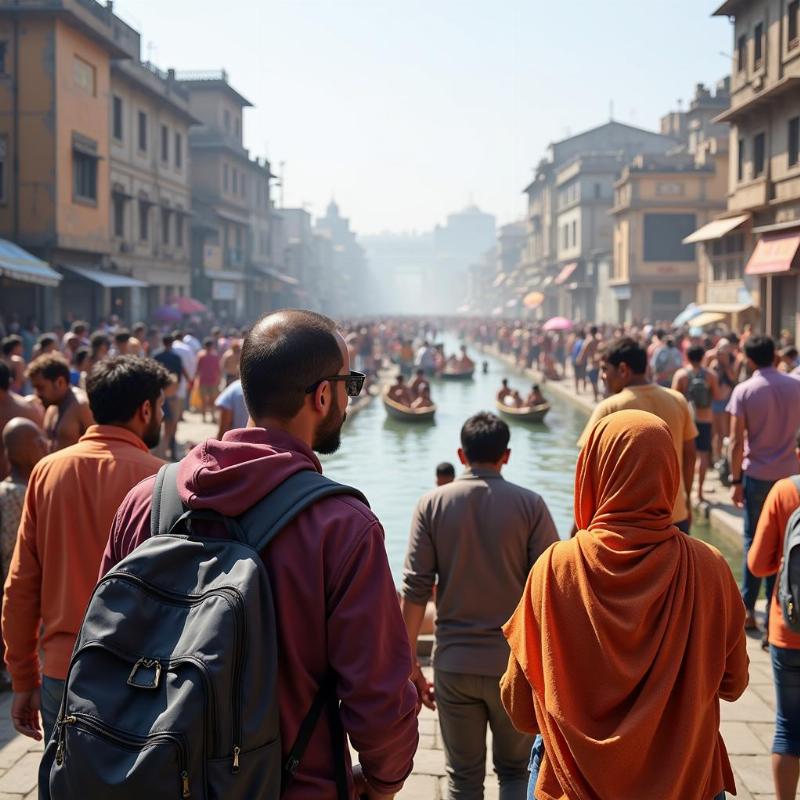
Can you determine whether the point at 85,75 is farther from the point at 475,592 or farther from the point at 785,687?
the point at 785,687

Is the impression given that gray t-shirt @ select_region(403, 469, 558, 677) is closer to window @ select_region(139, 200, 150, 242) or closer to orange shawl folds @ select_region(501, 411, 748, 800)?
orange shawl folds @ select_region(501, 411, 748, 800)

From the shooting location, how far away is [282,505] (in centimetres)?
215

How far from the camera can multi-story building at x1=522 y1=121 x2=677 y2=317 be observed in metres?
62.9

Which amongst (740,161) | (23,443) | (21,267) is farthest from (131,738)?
(740,161)

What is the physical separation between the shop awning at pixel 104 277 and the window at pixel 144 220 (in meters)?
4.33

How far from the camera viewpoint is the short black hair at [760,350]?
24.3 feet

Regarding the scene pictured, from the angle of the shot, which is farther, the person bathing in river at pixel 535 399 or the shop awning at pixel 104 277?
the shop awning at pixel 104 277

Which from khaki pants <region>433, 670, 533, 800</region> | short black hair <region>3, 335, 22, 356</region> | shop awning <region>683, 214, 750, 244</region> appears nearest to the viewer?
khaki pants <region>433, 670, 533, 800</region>

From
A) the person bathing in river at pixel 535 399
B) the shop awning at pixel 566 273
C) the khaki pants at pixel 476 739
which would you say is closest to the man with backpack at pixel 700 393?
the khaki pants at pixel 476 739

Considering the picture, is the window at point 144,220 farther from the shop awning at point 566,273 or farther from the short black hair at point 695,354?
the shop awning at point 566,273

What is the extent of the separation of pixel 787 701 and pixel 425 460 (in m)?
16.0

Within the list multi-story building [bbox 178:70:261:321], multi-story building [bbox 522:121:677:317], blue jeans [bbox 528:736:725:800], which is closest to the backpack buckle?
blue jeans [bbox 528:736:725:800]

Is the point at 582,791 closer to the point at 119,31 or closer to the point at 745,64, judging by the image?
the point at 745,64

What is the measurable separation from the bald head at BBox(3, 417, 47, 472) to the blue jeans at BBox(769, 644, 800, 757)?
3.94m
